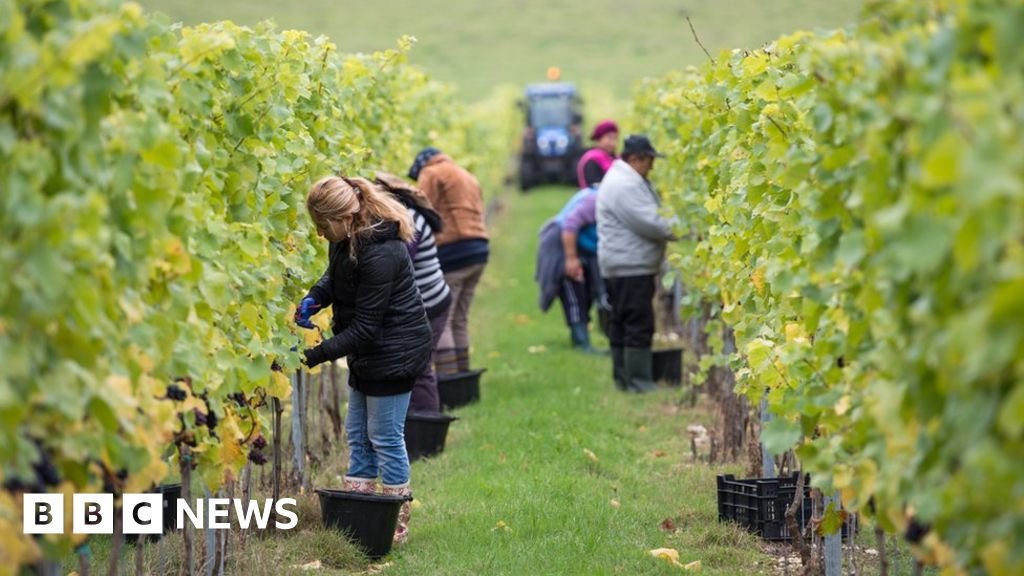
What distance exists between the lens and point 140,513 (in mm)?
4875

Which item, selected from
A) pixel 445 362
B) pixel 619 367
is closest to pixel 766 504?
pixel 445 362

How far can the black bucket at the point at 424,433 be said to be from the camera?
7.95 m

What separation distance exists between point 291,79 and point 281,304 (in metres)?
0.94

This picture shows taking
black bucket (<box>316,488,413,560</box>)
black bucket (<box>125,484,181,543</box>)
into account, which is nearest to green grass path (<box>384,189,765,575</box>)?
black bucket (<box>316,488,413,560</box>)

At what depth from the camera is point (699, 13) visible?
7300 centimetres

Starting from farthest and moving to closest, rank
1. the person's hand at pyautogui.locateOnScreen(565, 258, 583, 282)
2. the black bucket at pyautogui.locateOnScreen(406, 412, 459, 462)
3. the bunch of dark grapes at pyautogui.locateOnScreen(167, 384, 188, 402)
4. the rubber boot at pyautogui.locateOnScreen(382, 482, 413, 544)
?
the person's hand at pyautogui.locateOnScreen(565, 258, 583, 282), the black bucket at pyautogui.locateOnScreen(406, 412, 459, 462), the rubber boot at pyautogui.locateOnScreen(382, 482, 413, 544), the bunch of dark grapes at pyautogui.locateOnScreen(167, 384, 188, 402)

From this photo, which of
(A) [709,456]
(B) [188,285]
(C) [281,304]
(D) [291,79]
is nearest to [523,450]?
(A) [709,456]

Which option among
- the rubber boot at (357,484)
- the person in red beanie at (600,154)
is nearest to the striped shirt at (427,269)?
the rubber boot at (357,484)

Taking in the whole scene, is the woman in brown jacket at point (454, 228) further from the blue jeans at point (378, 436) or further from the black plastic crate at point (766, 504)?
the black plastic crate at point (766, 504)

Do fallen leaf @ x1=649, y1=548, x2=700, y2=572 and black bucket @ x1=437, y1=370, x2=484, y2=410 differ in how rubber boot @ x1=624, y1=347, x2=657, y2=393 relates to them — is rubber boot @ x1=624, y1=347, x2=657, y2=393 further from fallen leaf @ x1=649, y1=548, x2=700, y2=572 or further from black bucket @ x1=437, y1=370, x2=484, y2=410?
fallen leaf @ x1=649, y1=548, x2=700, y2=572

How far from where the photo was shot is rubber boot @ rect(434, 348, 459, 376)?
957 cm

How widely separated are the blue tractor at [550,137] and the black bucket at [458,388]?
24710 mm

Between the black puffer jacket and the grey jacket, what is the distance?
372cm

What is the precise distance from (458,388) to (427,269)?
1828 mm
